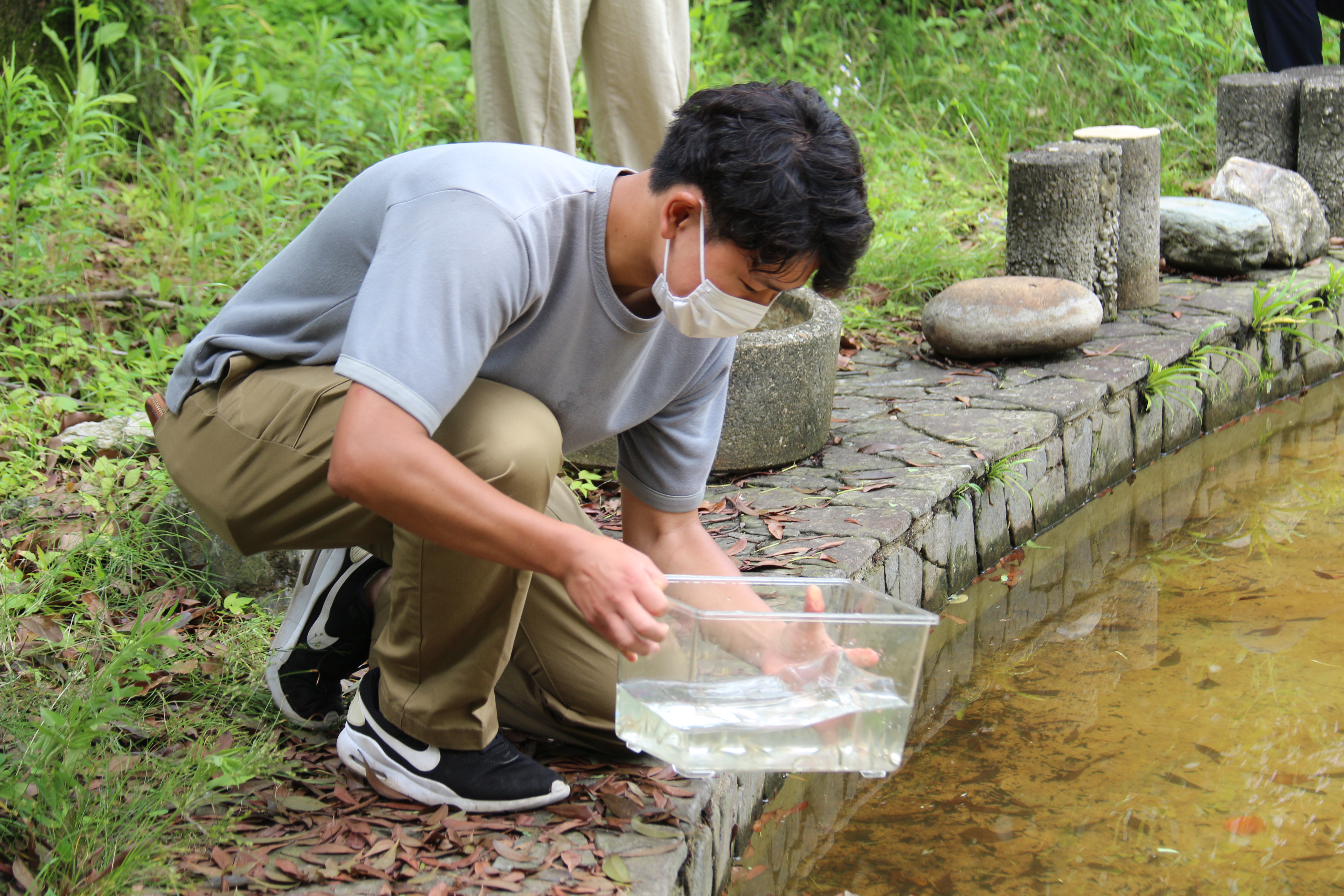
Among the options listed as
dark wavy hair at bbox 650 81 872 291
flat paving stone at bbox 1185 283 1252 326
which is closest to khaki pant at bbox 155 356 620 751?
dark wavy hair at bbox 650 81 872 291

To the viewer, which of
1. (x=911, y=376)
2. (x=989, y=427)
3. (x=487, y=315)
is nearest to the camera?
(x=487, y=315)

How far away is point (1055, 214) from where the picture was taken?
15.1ft

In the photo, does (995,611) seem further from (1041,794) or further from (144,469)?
(144,469)

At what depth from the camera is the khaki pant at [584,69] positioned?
425 centimetres

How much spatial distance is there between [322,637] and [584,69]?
2.94 m

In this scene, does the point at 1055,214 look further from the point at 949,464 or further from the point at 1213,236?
the point at 949,464

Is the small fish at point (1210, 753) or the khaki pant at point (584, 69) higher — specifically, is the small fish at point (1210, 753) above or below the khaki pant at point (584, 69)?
below

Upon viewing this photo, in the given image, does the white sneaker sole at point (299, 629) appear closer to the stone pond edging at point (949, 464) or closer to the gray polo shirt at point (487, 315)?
the gray polo shirt at point (487, 315)

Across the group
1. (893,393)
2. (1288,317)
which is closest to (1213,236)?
(1288,317)

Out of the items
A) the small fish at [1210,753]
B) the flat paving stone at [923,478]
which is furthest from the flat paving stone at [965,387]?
the small fish at [1210,753]

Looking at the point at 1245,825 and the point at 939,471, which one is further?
the point at 939,471

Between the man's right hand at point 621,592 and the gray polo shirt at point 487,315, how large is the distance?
0.28m

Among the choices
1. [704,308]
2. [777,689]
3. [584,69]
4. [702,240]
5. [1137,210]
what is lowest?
[777,689]

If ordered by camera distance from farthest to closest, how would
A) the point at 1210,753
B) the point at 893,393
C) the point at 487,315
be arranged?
the point at 893,393 < the point at 1210,753 < the point at 487,315
